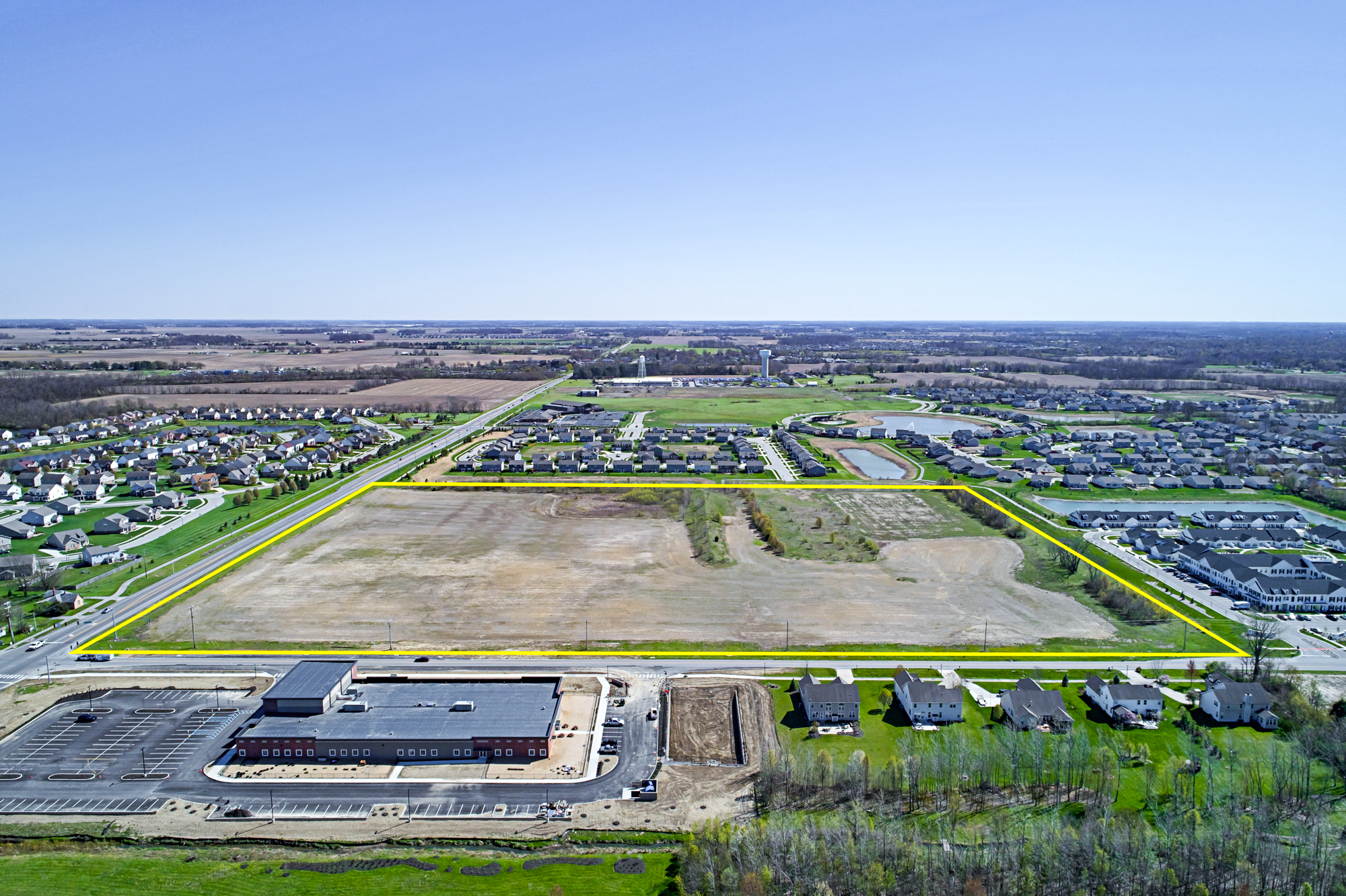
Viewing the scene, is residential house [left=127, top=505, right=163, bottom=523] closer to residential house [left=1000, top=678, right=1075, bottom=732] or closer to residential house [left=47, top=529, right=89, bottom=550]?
residential house [left=47, top=529, right=89, bottom=550]

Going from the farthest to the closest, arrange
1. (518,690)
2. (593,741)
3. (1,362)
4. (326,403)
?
1. (1,362)
2. (326,403)
3. (518,690)
4. (593,741)

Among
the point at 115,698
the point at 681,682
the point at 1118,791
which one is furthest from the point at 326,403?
the point at 1118,791

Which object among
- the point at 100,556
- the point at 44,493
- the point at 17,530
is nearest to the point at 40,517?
the point at 17,530

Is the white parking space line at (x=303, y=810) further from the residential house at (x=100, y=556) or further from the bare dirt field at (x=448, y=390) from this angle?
the bare dirt field at (x=448, y=390)

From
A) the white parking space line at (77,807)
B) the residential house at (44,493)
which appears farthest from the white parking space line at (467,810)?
the residential house at (44,493)

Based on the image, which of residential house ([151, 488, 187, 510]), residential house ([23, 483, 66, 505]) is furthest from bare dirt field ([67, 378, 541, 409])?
residential house ([151, 488, 187, 510])

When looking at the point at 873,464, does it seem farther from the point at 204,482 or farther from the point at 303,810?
the point at 303,810

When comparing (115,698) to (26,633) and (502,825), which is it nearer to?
A: (26,633)
